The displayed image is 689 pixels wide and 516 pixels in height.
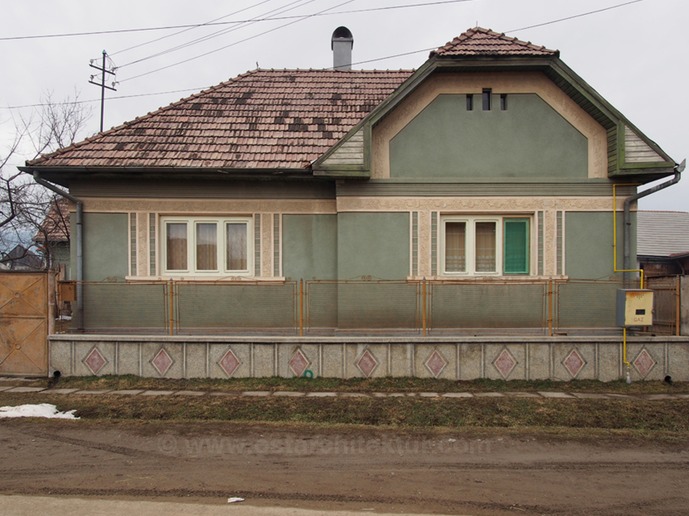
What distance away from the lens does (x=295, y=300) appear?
32.9ft

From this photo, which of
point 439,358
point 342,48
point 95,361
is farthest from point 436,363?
point 342,48

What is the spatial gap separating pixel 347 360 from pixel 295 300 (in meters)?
1.75

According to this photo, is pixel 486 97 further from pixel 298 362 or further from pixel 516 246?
pixel 298 362

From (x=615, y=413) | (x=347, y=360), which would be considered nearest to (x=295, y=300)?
(x=347, y=360)

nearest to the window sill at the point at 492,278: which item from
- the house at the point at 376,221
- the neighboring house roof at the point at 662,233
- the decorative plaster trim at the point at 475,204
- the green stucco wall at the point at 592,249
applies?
the house at the point at 376,221

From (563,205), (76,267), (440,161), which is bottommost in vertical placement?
(76,267)

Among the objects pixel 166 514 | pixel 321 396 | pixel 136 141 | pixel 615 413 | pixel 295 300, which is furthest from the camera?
pixel 136 141

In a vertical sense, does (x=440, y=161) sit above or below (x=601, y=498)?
above

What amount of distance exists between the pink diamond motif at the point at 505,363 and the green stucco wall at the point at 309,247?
12.5ft

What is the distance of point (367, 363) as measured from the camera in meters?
9.10

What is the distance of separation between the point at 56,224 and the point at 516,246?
1773 centimetres

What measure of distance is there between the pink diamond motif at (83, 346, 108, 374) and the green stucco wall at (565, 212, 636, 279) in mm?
9434

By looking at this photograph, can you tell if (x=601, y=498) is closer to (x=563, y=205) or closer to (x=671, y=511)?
(x=671, y=511)

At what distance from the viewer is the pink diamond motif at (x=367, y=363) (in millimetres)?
9086
